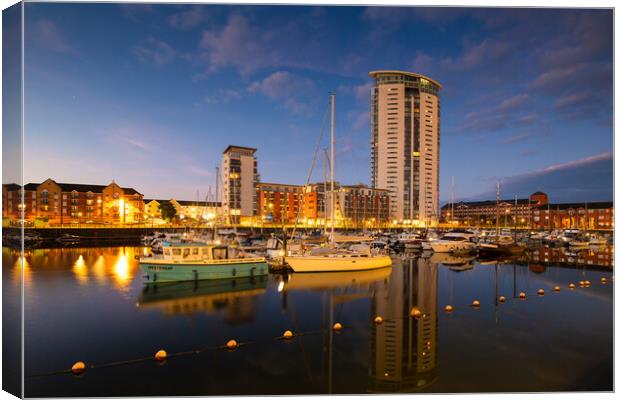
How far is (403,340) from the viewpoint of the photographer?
10.2 meters

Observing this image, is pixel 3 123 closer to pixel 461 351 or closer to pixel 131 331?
pixel 131 331

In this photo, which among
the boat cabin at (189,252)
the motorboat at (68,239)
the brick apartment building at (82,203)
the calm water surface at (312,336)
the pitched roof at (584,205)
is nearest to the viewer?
the calm water surface at (312,336)

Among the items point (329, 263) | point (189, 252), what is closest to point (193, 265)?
point (189, 252)

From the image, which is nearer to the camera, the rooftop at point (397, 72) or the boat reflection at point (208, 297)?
the boat reflection at point (208, 297)

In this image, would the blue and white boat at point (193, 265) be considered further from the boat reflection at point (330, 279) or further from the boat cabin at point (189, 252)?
the boat reflection at point (330, 279)

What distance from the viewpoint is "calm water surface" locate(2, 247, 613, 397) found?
7582 mm

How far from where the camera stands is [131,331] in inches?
432

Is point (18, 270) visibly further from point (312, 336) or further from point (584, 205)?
point (584, 205)

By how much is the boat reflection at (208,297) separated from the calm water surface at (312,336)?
0.07m

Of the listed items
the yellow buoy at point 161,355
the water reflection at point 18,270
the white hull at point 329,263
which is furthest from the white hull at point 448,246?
the water reflection at point 18,270

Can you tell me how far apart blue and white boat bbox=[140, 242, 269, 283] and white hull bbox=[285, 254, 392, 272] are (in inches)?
112

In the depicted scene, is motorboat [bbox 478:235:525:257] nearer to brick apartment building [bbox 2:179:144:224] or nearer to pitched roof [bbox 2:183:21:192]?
pitched roof [bbox 2:183:21:192]

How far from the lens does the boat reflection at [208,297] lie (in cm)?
1345

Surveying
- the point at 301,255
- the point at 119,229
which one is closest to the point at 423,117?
the point at 119,229
